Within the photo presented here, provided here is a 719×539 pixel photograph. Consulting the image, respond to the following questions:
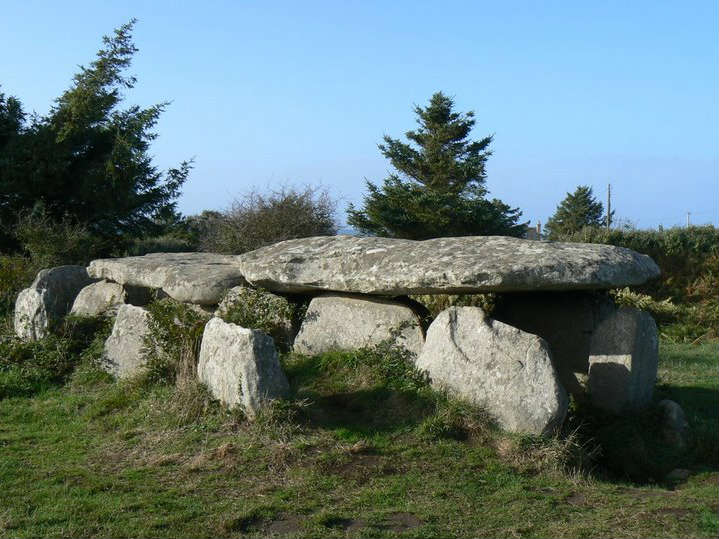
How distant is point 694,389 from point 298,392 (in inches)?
214

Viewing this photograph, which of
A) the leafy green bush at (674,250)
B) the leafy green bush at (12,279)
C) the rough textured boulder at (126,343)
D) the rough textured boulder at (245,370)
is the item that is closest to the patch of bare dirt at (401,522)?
the rough textured boulder at (245,370)

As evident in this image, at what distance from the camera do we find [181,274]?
10422mm

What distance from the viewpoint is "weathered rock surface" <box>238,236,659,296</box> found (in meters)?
7.73

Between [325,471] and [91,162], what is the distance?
14.2 meters

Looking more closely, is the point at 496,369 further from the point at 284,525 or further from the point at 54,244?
the point at 54,244

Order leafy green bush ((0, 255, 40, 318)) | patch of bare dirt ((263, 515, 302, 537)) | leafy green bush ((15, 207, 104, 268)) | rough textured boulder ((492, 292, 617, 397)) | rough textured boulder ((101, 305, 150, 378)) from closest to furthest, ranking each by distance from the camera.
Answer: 1. patch of bare dirt ((263, 515, 302, 537))
2. rough textured boulder ((492, 292, 617, 397))
3. rough textured boulder ((101, 305, 150, 378))
4. leafy green bush ((0, 255, 40, 318))
5. leafy green bush ((15, 207, 104, 268))

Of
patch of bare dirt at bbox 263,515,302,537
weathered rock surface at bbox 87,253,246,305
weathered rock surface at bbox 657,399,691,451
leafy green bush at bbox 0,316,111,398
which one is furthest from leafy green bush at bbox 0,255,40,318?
weathered rock surface at bbox 657,399,691,451

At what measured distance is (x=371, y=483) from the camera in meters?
6.51

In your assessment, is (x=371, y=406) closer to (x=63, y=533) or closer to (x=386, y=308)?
(x=386, y=308)

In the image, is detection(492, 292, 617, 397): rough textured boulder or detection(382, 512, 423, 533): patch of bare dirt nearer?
detection(382, 512, 423, 533): patch of bare dirt

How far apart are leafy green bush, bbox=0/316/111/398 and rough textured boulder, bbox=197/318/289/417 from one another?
127 inches

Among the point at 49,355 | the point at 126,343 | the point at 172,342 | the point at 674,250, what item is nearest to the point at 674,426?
the point at 172,342

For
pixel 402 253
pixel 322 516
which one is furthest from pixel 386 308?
pixel 322 516

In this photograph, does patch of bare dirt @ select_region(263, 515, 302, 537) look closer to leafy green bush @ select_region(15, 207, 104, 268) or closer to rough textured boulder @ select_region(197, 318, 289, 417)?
rough textured boulder @ select_region(197, 318, 289, 417)
